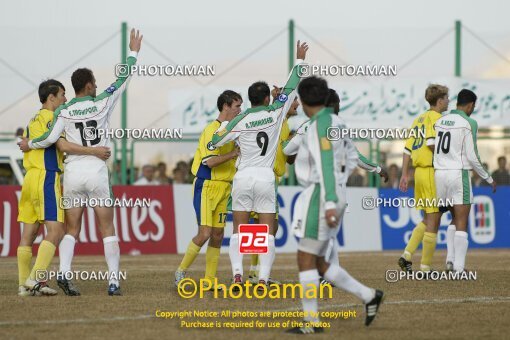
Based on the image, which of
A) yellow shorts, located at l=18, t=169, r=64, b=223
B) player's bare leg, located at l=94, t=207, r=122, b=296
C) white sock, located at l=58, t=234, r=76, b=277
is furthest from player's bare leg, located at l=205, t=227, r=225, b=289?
yellow shorts, located at l=18, t=169, r=64, b=223

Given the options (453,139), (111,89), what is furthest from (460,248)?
(111,89)

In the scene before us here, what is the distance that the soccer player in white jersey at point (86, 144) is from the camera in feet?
40.5

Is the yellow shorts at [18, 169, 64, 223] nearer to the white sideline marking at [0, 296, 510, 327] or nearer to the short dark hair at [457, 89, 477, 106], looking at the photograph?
the white sideline marking at [0, 296, 510, 327]

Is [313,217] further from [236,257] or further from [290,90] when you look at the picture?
[236,257]

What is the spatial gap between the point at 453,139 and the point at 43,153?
515 cm

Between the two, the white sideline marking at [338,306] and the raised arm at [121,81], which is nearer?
the white sideline marking at [338,306]

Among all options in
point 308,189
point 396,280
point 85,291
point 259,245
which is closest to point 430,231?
point 396,280

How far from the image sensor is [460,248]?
14828 mm

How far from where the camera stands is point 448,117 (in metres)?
14.8

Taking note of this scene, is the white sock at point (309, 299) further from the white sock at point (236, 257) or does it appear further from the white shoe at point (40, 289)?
the white shoe at point (40, 289)

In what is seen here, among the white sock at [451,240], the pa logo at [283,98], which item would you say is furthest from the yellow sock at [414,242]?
the pa logo at [283,98]

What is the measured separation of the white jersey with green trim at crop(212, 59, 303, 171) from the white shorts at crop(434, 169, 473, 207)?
2.86 meters

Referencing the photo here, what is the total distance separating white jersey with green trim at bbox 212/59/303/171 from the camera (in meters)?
12.7

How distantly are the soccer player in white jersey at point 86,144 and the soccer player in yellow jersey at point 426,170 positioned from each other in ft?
14.3
